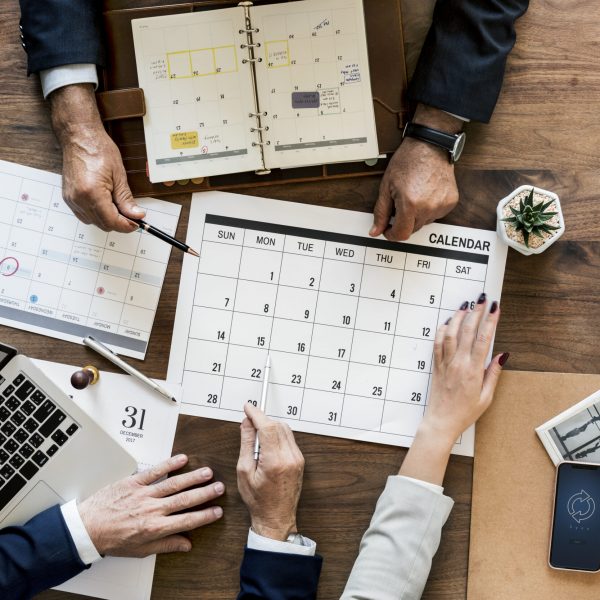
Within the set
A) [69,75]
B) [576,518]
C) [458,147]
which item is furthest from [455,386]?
[69,75]

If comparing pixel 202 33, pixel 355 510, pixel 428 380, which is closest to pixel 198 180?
pixel 202 33

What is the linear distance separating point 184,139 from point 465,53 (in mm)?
573

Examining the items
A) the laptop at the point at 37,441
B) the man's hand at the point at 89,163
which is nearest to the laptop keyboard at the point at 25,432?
the laptop at the point at 37,441

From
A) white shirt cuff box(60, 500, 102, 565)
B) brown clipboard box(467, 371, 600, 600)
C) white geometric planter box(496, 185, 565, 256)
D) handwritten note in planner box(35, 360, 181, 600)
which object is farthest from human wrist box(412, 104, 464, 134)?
white shirt cuff box(60, 500, 102, 565)

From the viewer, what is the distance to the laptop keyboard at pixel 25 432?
127cm

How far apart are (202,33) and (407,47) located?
414mm

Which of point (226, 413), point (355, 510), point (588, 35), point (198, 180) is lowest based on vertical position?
point (355, 510)

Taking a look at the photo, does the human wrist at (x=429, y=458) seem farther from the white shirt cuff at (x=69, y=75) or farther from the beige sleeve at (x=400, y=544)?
the white shirt cuff at (x=69, y=75)

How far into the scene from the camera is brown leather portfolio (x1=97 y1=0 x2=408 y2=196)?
50.3 inches

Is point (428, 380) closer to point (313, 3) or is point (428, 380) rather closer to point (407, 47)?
point (407, 47)

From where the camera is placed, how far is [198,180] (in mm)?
1320

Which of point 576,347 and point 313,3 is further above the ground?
point 313,3

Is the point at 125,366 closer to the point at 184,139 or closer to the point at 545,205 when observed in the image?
the point at 184,139

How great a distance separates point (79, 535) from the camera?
1259 millimetres
